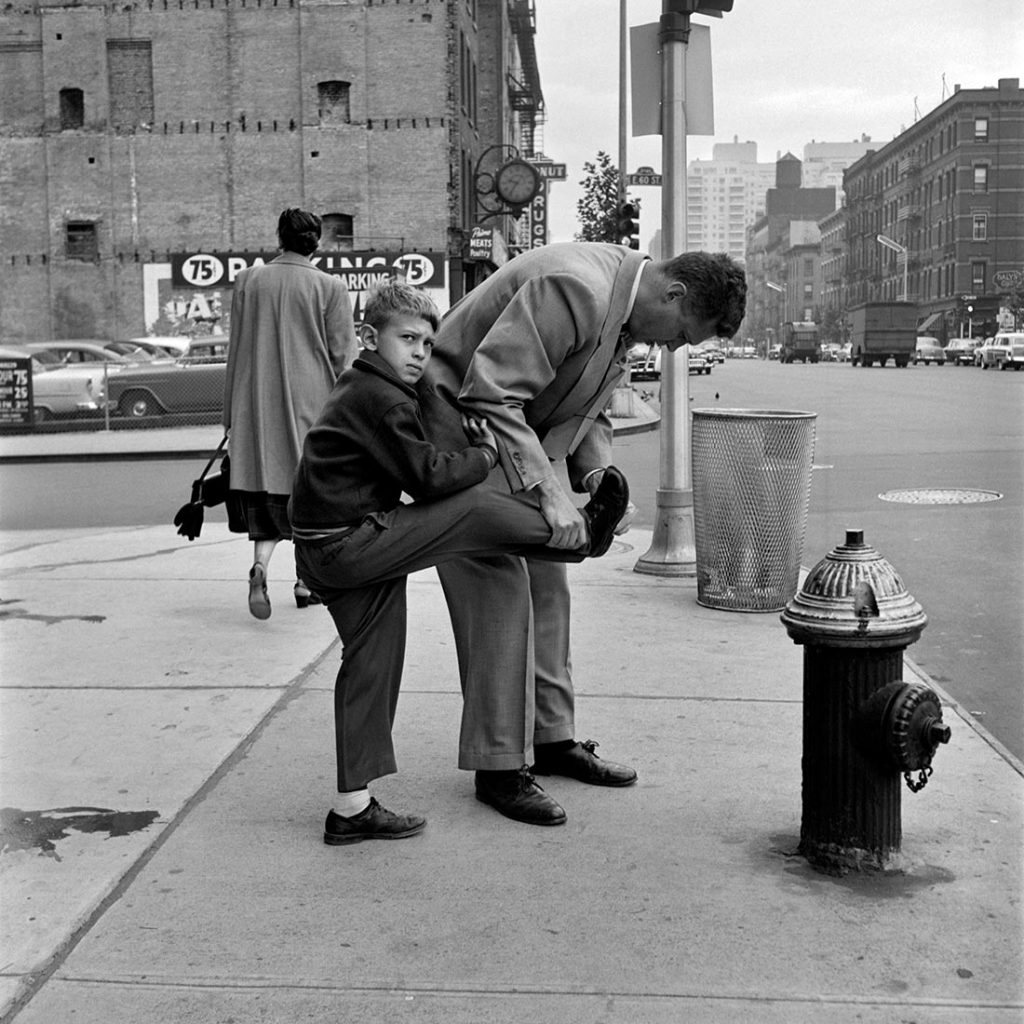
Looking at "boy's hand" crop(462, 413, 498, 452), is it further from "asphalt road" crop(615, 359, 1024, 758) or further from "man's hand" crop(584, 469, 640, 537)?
"asphalt road" crop(615, 359, 1024, 758)

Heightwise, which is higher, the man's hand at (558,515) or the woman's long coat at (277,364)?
the woman's long coat at (277,364)

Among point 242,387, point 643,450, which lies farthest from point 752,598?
point 643,450

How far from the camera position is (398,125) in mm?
38531

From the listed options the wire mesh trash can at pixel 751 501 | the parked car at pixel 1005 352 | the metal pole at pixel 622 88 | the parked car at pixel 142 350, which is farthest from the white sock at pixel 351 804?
the parked car at pixel 1005 352

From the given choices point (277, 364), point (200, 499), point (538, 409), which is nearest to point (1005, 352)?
point (277, 364)

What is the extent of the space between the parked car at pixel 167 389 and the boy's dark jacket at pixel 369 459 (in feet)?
65.6

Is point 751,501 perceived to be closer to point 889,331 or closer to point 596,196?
point 596,196

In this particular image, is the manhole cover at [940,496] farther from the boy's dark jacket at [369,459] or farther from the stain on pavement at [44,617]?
the boy's dark jacket at [369,459]

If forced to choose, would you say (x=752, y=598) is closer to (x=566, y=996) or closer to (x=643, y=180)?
(x=566, y=996)

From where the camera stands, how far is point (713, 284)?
11.9ft

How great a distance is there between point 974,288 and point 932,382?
5923cm

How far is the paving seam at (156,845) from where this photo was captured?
291 centimetres

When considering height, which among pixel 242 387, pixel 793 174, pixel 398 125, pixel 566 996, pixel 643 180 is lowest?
pixel 566 996

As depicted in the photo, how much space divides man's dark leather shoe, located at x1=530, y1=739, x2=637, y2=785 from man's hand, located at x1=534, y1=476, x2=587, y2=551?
89 cm
